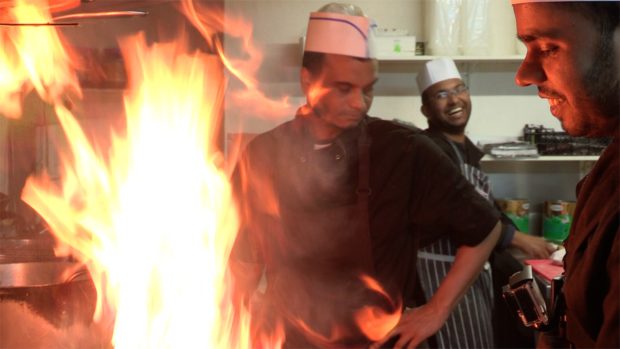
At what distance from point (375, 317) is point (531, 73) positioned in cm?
104

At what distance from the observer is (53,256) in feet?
5.55

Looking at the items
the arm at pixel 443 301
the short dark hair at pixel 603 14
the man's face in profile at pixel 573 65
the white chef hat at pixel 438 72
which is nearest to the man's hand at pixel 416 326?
the arm at pixel 443 301

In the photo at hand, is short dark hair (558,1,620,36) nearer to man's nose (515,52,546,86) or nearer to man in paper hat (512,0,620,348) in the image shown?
man in paper hat (512,0,620,348)

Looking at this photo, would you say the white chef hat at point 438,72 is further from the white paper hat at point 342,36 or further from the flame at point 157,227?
the flame at point 157,227

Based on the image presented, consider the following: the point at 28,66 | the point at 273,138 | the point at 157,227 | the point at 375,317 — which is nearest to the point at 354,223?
the point at 375,317

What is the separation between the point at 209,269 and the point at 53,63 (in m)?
1.04

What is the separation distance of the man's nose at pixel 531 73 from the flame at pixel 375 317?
3.19ft

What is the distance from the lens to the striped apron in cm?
242

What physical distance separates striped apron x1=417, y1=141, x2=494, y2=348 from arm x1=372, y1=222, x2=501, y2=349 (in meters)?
0.50

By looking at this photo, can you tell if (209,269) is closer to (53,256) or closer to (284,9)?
(53,256)

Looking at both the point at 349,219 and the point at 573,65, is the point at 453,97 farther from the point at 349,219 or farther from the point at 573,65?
the point at 573,65

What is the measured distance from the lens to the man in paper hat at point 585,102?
897 millimetres

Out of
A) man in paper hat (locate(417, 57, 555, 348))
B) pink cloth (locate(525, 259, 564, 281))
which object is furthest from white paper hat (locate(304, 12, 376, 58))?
pink cloth (locate(525, 259, 564, 281))

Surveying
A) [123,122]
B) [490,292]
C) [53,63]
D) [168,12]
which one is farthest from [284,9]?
[490,292]
